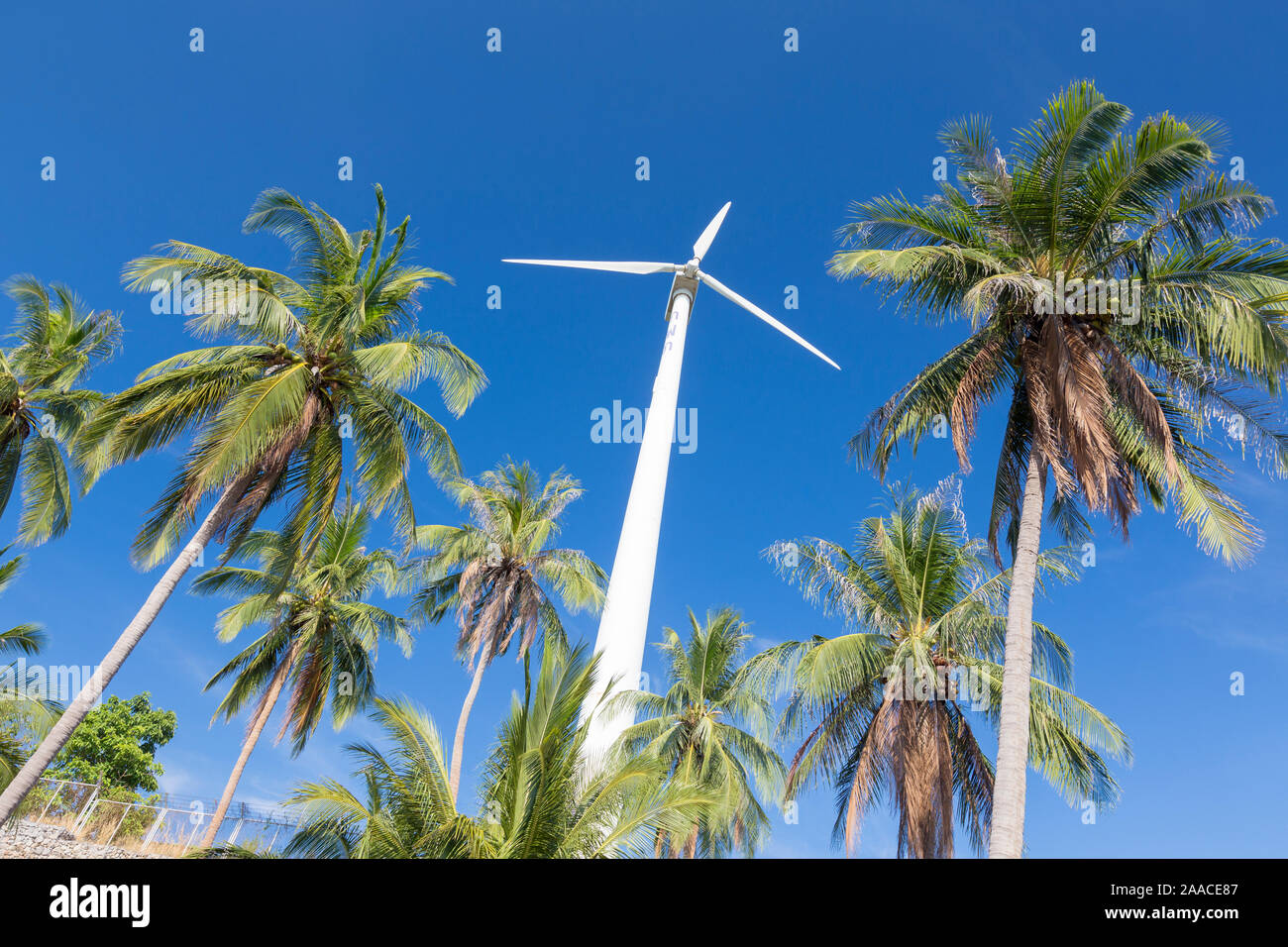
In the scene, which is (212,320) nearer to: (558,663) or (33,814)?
(558,663)

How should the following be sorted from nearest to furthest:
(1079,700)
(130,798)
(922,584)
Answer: (1079,700)
(922,584)
(130,798)

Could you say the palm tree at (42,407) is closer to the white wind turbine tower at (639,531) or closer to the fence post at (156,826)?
the fence post at (156,826)

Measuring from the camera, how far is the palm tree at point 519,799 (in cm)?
1114

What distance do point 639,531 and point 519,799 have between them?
1199 cm

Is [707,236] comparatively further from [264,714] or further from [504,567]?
[264,714]

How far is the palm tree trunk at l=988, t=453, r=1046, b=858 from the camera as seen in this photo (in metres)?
12.3

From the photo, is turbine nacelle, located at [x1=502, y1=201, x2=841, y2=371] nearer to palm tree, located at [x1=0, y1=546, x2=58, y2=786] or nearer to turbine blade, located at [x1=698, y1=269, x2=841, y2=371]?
turbine blade, located at [x1=698, y1=269, x2=841, y2=371]

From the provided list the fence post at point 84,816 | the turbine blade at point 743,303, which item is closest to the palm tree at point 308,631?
the fence post at point 84,816

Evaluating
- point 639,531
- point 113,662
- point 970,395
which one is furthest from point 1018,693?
point 113,662

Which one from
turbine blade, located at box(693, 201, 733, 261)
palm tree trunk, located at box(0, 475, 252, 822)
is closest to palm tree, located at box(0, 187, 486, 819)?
palm tree trunk, located at box(0, 475, 252, 822)

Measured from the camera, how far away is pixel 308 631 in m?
28.1
